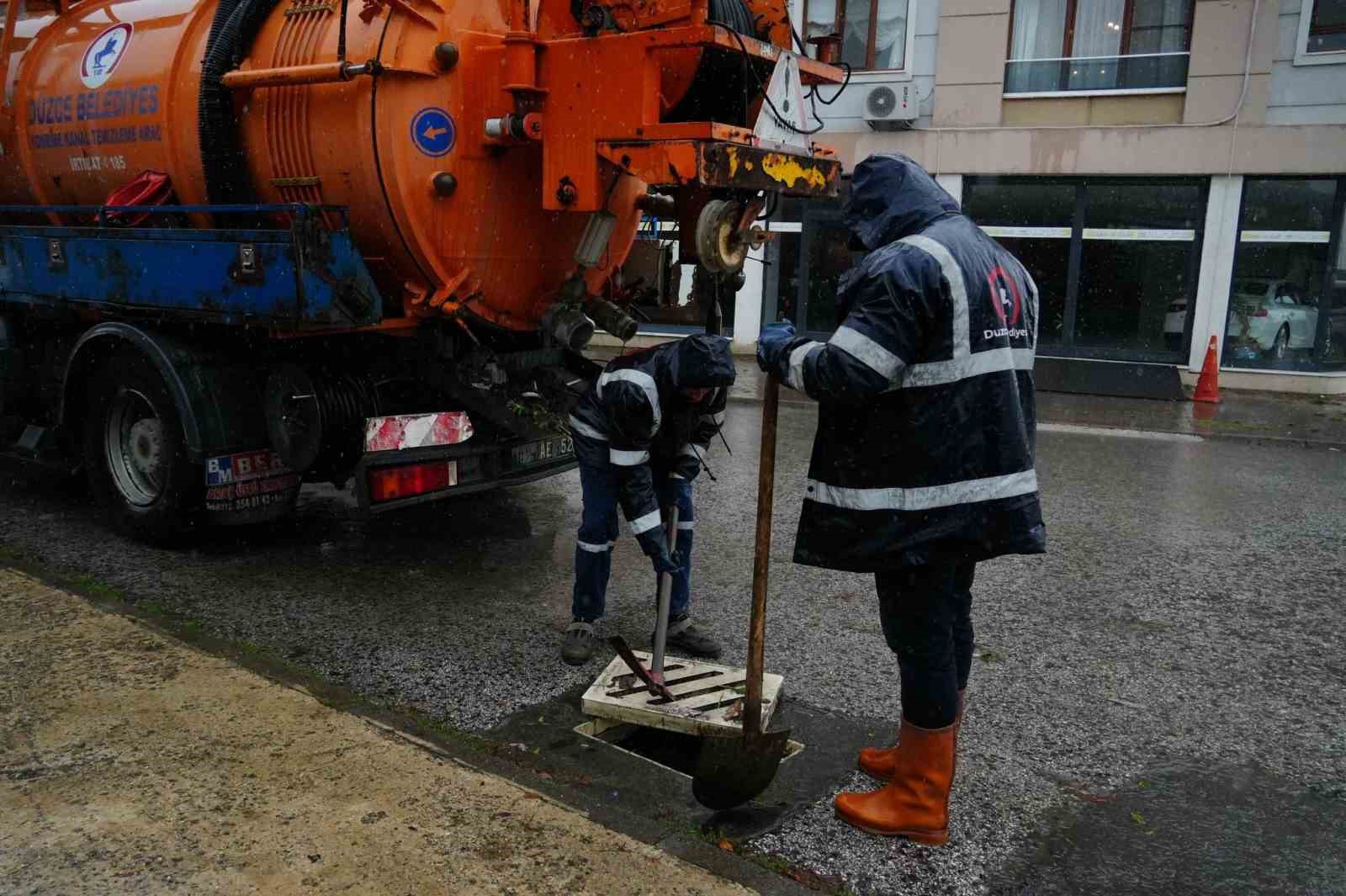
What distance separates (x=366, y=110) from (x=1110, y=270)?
11610mm

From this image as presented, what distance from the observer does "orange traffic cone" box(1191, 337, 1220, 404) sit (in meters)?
12.2

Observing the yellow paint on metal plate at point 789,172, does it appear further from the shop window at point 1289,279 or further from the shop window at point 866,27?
the shop window at point 866,27

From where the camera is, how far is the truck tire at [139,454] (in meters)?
5.38

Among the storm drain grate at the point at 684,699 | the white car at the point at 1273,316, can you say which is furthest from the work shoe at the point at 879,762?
the white car at the point at 1273,316

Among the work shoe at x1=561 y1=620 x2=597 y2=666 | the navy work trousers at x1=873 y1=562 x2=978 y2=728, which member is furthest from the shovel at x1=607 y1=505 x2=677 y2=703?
the navy work trousers at x1=873 y1=562 x2=978 y2=728

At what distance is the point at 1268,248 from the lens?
42.8 ft

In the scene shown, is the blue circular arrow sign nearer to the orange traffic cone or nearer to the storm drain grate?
the storm drain grate

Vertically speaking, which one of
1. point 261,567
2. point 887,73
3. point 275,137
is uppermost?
point 887,73

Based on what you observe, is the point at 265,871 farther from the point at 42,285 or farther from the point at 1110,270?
the point at 1110,270

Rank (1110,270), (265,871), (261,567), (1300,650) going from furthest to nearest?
(1110,270)
(261,567)
(1300,650)
(265,871)

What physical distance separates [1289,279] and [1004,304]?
12.2m

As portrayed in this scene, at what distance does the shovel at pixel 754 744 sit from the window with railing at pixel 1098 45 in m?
12.4

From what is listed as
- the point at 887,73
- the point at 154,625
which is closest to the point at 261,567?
the point at 154,625

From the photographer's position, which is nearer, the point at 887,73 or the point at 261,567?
the point at 261,567
